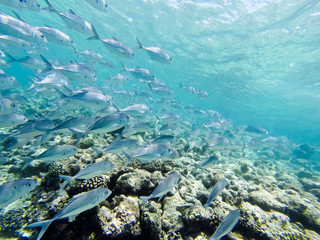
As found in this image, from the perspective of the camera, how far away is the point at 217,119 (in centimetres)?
1426

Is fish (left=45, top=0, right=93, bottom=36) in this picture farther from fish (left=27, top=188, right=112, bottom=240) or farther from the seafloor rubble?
fish (left=27, top=188, right=112, bottom=240)

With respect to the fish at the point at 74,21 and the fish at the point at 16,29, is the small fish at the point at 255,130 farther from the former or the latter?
the fish at the point at 16,29

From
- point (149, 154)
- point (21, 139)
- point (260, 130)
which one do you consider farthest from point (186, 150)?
point (21, 139)

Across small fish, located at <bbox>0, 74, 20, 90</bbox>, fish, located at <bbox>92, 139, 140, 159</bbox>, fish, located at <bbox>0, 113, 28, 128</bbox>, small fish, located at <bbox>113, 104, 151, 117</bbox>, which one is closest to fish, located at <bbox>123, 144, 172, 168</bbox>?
fish, located at <bbox>92, 139, 140, 159</bbox>

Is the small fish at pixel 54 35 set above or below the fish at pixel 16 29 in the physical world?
above

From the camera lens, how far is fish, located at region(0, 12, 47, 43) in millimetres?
5276

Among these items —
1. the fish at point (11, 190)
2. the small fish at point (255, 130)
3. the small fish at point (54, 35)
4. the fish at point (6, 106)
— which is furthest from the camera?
the small fish at point (255, 130)

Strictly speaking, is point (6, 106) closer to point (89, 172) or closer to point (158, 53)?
point (89, 172)

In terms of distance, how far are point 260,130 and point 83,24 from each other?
10.4 m

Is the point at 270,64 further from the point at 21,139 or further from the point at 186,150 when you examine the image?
the point at 21,139

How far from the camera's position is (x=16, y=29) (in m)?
5.38

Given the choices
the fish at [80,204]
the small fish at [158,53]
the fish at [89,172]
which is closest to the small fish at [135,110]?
the small fish at [158,53]

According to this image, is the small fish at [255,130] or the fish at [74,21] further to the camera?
the small fish at [255,130]

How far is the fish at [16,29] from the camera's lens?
528 centimetres
